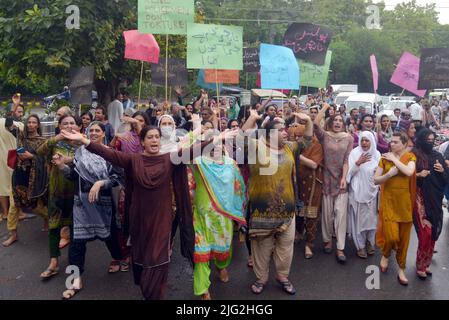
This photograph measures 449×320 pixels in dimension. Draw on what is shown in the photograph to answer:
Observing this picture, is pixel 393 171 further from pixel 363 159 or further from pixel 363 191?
pixel 363 191

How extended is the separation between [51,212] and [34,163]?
3.90 feet

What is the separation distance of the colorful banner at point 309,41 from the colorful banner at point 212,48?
1442 millimetres

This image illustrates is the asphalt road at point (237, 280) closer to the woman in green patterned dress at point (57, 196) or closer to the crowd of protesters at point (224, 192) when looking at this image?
the crowd of protesters at point (224, 192)

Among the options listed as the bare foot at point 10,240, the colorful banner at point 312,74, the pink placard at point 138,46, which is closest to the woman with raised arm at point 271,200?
the colorful banner at point 312,74

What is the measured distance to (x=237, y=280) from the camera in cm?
435

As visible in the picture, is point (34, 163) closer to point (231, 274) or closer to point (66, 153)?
point (66, 153)

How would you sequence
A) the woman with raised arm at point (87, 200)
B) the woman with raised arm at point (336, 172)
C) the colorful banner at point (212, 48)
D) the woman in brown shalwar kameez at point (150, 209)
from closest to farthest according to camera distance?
the woman in brown shalwar kameez at point (150, 209), the woman with raised arm at point (87, 200), the woman with raised arm at point (336, 172), the colorful banner at point (212, 48)

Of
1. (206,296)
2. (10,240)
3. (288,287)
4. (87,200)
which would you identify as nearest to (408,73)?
(288,287)

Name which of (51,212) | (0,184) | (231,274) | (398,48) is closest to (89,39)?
(0,184)

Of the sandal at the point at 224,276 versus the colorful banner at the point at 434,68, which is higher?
the colorful banner at the point at 434,68

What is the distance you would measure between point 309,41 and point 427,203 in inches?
126

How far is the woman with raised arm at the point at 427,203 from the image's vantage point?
4336mm

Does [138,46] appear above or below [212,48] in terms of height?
above

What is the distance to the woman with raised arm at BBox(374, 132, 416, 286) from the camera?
420 centimetres
